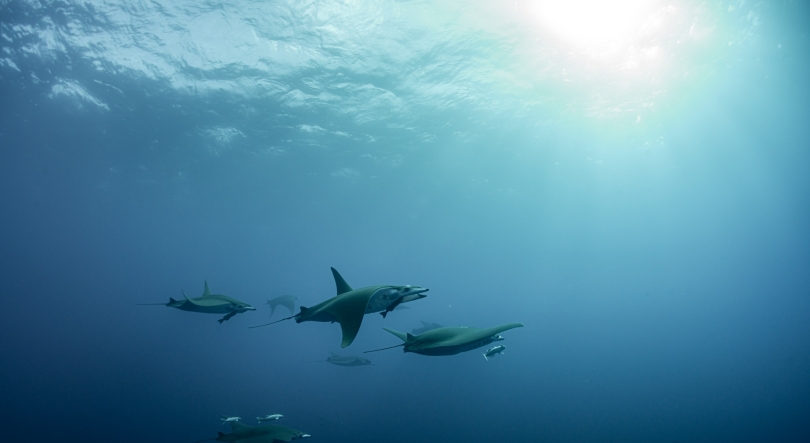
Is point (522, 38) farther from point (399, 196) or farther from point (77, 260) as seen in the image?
point (77, 260)

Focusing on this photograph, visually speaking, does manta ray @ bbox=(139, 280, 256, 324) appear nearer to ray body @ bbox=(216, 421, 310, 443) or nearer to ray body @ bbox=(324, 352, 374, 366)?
ray body @ bbox=(216, 421, 310, 443)

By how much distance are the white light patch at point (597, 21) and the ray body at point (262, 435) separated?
47.1 feet

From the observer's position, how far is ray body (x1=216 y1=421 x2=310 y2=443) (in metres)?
5.08

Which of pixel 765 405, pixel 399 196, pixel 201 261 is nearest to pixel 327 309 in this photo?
pixel 399 196

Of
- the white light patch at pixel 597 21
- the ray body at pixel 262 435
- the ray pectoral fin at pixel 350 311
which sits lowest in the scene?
the ray body at pixel 262 435

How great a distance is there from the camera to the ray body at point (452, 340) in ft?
11.7

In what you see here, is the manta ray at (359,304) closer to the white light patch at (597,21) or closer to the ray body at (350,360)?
the ray body at (350,360)

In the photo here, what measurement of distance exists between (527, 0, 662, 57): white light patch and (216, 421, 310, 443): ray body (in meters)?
14.4

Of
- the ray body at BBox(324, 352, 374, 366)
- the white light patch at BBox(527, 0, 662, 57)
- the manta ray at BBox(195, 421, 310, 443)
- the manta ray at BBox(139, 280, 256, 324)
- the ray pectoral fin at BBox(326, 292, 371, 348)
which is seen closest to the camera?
the ray pectoral fin at BBox(326, 292, 371, 348)

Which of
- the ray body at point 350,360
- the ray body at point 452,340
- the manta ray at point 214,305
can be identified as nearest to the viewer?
the ray body at point 452,340

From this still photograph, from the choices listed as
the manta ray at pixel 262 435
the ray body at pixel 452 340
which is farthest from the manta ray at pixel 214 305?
the ray body at pixel 452 340

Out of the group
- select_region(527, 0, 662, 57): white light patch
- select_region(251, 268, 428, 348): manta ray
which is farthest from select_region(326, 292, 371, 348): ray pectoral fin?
select_region(527, 0, 662, 57): white light patch

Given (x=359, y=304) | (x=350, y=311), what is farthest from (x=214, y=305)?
(x=359, y=304)

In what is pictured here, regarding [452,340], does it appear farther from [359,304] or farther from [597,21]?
[597,21]
